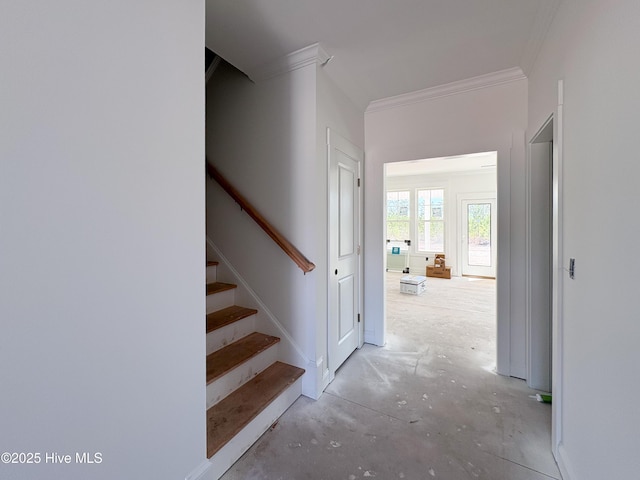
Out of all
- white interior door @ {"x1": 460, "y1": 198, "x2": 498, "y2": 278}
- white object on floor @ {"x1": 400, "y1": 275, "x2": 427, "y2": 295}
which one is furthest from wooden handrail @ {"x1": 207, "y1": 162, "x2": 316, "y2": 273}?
white interior door @ {"x1": 460, "y1": 198, "x2": 498, "y2": 278}

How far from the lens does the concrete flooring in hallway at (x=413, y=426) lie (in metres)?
1.45

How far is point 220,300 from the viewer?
2279 millimetres

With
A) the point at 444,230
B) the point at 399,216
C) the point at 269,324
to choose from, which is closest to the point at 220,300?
the point at 269,324

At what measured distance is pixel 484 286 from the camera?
5594 millimetres

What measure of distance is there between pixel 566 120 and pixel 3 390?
94.4 inches

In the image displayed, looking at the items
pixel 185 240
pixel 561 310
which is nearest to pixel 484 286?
pixel 561 310

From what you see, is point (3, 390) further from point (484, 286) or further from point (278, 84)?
point (484, 286)

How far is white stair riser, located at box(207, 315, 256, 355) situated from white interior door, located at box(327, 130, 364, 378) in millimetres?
655

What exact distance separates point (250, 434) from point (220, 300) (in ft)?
3.36

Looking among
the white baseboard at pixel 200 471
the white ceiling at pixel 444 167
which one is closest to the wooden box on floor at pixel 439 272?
the white ceiling at pixel 444 167

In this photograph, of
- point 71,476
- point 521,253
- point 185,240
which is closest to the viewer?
point 71,476

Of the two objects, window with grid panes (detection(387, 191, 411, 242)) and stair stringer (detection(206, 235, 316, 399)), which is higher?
window with grid panes (detection(387, 191, 411, 242))

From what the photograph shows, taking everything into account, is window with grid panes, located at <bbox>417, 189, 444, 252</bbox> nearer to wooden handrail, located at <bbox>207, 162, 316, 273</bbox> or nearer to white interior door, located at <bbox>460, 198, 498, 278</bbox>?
white interior door, located at <bbox>460, 198, 498, 278</bbox>

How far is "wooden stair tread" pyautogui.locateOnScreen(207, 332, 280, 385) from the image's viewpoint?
1695mm
